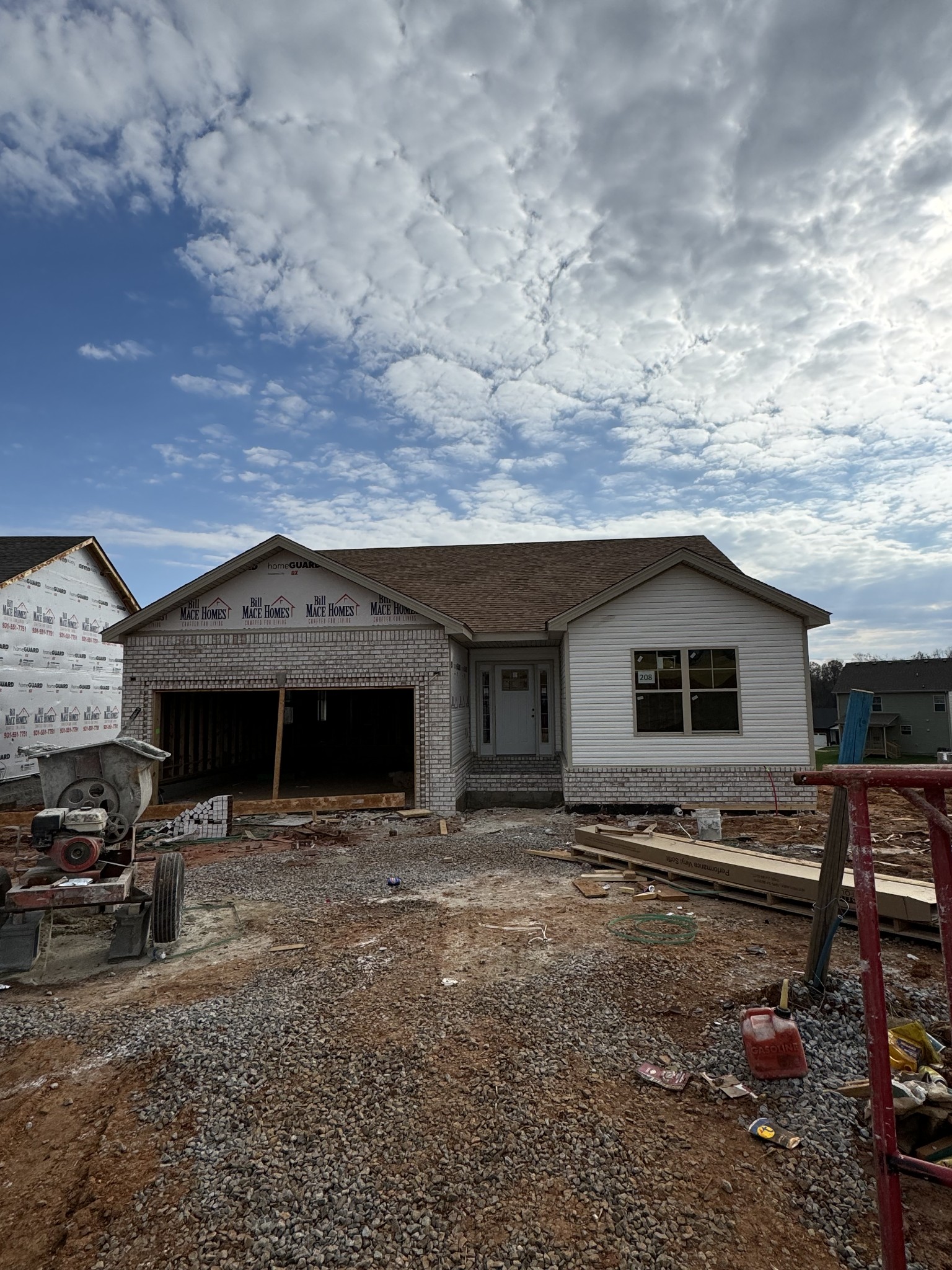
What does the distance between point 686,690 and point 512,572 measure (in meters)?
6.90

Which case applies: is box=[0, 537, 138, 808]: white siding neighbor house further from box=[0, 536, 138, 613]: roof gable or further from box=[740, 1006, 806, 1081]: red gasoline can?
box=[740, 1006, 806, 1081]: red gasoline can

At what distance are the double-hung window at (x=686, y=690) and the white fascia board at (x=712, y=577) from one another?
4.15 feet

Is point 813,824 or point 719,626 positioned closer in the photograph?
point 813,824

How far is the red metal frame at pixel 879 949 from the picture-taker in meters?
2.54

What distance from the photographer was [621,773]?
13430 millimetres

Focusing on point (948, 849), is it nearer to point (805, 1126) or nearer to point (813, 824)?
point (805, 1126)

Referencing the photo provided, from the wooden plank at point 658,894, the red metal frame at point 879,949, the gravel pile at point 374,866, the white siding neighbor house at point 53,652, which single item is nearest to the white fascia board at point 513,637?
the gravel pile at point 374,866

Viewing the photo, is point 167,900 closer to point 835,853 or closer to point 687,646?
point 835,853

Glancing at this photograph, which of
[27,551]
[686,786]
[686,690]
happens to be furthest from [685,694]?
[27,551]

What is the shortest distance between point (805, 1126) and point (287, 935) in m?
5.06

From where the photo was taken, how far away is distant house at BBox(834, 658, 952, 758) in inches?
1633

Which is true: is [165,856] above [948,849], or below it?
below

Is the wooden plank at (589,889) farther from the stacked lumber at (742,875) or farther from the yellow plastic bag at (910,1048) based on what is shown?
the yellow plastic bag at (910,1048)

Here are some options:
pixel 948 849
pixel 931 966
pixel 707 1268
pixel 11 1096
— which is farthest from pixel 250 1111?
pixel 931 966
